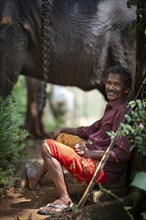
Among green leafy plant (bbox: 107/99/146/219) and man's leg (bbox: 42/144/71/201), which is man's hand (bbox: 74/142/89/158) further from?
green leafy plant (bbox: 107/99/146/219)

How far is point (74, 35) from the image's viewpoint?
6.50 m

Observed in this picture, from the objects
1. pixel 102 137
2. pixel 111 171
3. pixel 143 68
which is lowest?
pixel 111 171

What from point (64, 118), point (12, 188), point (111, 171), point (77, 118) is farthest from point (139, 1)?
point (77, 118)

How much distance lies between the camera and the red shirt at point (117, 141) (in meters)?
4.32

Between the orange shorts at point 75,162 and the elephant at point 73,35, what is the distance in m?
2.30

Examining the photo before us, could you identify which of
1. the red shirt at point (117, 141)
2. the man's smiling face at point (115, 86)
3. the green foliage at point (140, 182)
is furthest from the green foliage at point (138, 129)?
the man's smiling face at point (115, 86)

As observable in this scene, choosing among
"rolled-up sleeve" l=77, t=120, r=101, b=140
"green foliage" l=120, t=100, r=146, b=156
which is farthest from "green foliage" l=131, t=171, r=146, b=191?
"rolled-up sleeve" l=77, t=120, r=101, b=140

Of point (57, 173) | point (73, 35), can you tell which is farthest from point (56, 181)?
point (73, 35)

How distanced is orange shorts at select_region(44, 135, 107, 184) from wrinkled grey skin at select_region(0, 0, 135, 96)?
2308 mm

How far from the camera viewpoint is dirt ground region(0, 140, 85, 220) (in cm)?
454

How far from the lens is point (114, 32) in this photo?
6.51 metres

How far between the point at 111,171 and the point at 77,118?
11.7 m

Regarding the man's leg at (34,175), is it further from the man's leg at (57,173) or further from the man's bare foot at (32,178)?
the man's leg at (57,173)

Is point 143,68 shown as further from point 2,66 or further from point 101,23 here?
point 2,66
